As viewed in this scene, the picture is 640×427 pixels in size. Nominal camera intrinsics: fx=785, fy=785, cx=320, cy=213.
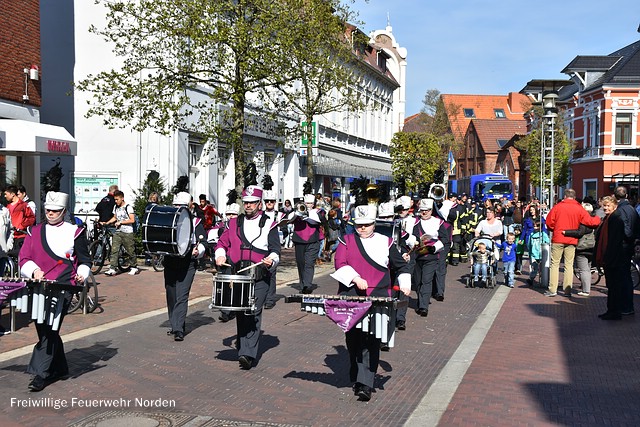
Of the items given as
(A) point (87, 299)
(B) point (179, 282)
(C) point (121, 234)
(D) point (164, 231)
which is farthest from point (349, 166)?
(D) point (164, 231)

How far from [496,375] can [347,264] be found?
2.10 m

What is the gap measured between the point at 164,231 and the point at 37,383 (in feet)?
8.77

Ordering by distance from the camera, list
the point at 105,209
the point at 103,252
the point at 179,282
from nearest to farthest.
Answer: the point at 179,282 < the point at 103,252 < the point at 105,209

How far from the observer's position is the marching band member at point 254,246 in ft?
27.2

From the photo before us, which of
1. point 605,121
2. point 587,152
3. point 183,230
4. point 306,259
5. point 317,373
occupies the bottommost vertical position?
point 317,373

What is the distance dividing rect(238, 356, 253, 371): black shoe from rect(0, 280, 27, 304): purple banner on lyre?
2279 millimetres

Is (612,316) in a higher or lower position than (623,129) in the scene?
lower

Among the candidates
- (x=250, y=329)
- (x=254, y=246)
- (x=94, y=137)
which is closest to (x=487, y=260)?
(x=254, y=246)

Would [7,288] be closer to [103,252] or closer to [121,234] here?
[121,234]

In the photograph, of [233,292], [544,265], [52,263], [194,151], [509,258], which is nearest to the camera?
[52,263]

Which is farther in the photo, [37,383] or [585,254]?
[585,254]

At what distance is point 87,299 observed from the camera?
11.4m

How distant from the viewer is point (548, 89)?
763 inches

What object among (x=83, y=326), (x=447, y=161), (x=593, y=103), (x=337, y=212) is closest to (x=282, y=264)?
(x=337, y=212)
